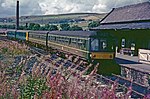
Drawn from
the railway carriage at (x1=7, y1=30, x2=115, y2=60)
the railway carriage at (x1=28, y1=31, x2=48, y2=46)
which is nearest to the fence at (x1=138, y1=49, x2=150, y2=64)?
the railway carriage at (x1=7, y1=30, x2=115, y2=60)

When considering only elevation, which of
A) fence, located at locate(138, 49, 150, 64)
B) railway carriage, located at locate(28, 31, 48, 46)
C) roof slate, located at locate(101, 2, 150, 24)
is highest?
roof slate, located at locate(101, 2, 150, 24)

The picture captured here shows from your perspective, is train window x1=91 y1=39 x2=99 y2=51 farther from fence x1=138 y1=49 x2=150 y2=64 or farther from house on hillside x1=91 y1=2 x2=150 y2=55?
house on hillside x1=91 y1=2 x2=150 y2=55

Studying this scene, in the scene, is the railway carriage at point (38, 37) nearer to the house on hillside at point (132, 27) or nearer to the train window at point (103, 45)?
the house on hillside at point (132, 27)

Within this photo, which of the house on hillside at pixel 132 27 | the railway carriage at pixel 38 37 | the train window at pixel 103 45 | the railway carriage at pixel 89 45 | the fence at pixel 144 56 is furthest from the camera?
the railway carriage at pixel 38 37

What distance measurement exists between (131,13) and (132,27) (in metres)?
9.67

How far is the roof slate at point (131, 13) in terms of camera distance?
37031 mm

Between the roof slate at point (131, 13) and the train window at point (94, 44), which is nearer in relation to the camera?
the train window at point (94, 44)

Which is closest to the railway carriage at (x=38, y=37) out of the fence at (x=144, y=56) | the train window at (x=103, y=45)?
the fence at (x=144, y=56)

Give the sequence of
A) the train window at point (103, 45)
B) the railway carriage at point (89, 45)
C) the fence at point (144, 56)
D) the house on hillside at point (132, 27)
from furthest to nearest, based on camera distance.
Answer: the house on hillside at point (132, 27)
the fence at point (144, 56)
the train window at point (103, 45)
the railway carriage at point (89, 45)

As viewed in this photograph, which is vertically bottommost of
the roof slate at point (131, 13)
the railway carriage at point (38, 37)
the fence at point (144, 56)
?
the fence at point (144, 56)

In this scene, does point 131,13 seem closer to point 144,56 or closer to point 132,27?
point 132,27

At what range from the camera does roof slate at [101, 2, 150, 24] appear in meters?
37.0

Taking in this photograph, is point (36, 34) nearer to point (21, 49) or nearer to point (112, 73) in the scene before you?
point (21, 49)

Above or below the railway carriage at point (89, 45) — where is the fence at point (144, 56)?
below
